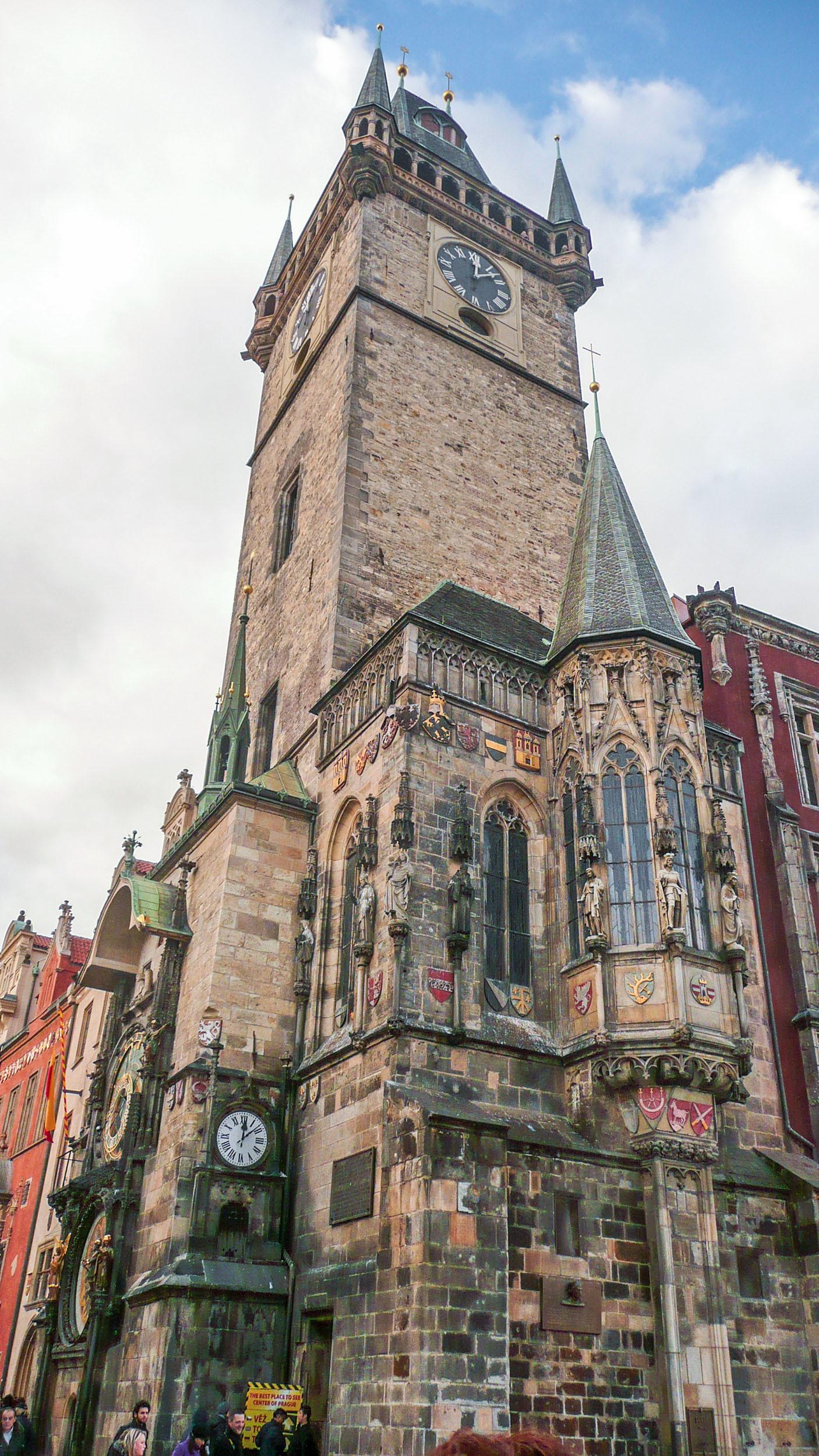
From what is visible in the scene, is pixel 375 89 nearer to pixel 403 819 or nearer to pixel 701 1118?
pixel 403 819

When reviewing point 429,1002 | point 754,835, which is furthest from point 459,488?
point 429,1002

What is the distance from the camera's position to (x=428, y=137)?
3262 centimetres

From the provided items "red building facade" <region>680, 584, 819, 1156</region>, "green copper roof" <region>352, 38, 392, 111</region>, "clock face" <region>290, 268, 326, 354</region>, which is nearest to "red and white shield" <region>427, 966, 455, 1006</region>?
"red building facade" <region>680, 584, 819, 1156</region>

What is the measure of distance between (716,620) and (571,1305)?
11.9 meters

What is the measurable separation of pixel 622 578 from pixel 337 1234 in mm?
10138

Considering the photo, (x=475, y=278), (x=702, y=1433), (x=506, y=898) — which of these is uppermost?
(x=475, y=278)

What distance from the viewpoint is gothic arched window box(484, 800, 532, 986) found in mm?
15484

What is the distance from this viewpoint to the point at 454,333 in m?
26.0

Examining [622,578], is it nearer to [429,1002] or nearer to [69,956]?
[429,1002]

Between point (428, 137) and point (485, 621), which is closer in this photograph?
point (485, 621)

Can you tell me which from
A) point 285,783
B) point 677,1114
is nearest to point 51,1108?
point 285,783

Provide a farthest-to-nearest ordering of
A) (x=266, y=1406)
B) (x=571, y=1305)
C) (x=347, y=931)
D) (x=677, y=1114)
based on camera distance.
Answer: (x=347, y=931) → (x=677, y=1114) → (x=266, y=1406) → (x=571, y=1305)

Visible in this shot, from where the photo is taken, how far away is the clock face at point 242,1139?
Answer: 50.3 ft

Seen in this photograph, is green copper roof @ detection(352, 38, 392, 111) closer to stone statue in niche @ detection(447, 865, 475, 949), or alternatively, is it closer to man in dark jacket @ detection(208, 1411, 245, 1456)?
stone statue in niche @ detection(447, 865, 475, 949)
